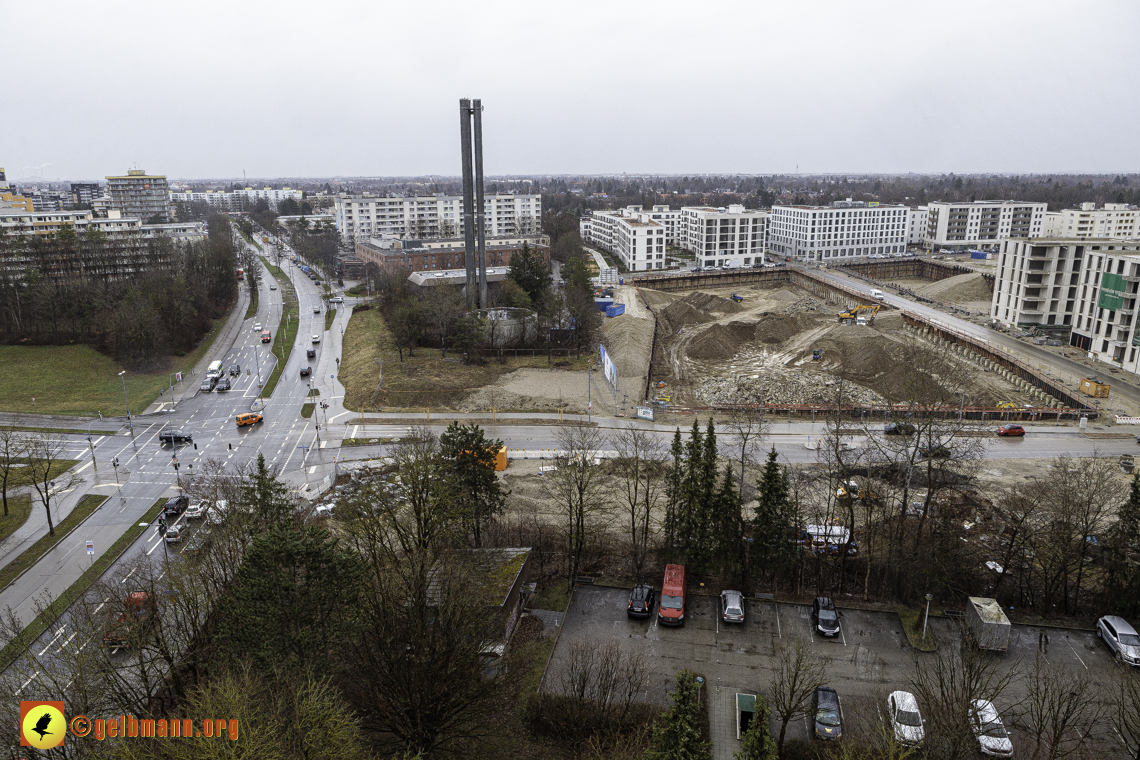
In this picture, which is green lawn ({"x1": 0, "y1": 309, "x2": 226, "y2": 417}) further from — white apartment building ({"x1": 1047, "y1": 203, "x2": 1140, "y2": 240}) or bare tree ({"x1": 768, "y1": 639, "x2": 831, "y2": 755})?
white apartment building ({"x1": 1047, "y1": 203, "x2": 1140, "y2": 240})

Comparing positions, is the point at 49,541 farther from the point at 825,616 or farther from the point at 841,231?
the point at 841,231

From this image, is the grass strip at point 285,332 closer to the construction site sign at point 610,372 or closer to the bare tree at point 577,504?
the construction site sign at point 610,372

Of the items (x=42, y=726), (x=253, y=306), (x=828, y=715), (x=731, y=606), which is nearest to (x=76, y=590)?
(x=42, y=726)

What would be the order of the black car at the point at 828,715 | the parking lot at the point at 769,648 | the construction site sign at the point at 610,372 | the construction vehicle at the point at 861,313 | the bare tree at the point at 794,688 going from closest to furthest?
the bare tree at the point at 794,688 < the black car at the point at 828,715 < the parking lot at the point at 769,648 < the construction site sign at the point at 610,372 < the construction vehicle at the point at 861,313

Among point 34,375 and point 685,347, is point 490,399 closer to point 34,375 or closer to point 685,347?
point 685,347

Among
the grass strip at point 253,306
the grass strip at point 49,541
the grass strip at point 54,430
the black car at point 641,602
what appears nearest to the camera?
the black car at point 641,602

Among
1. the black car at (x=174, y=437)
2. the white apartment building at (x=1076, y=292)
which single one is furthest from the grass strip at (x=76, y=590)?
the white apartment building at (x=1076, y=292)
